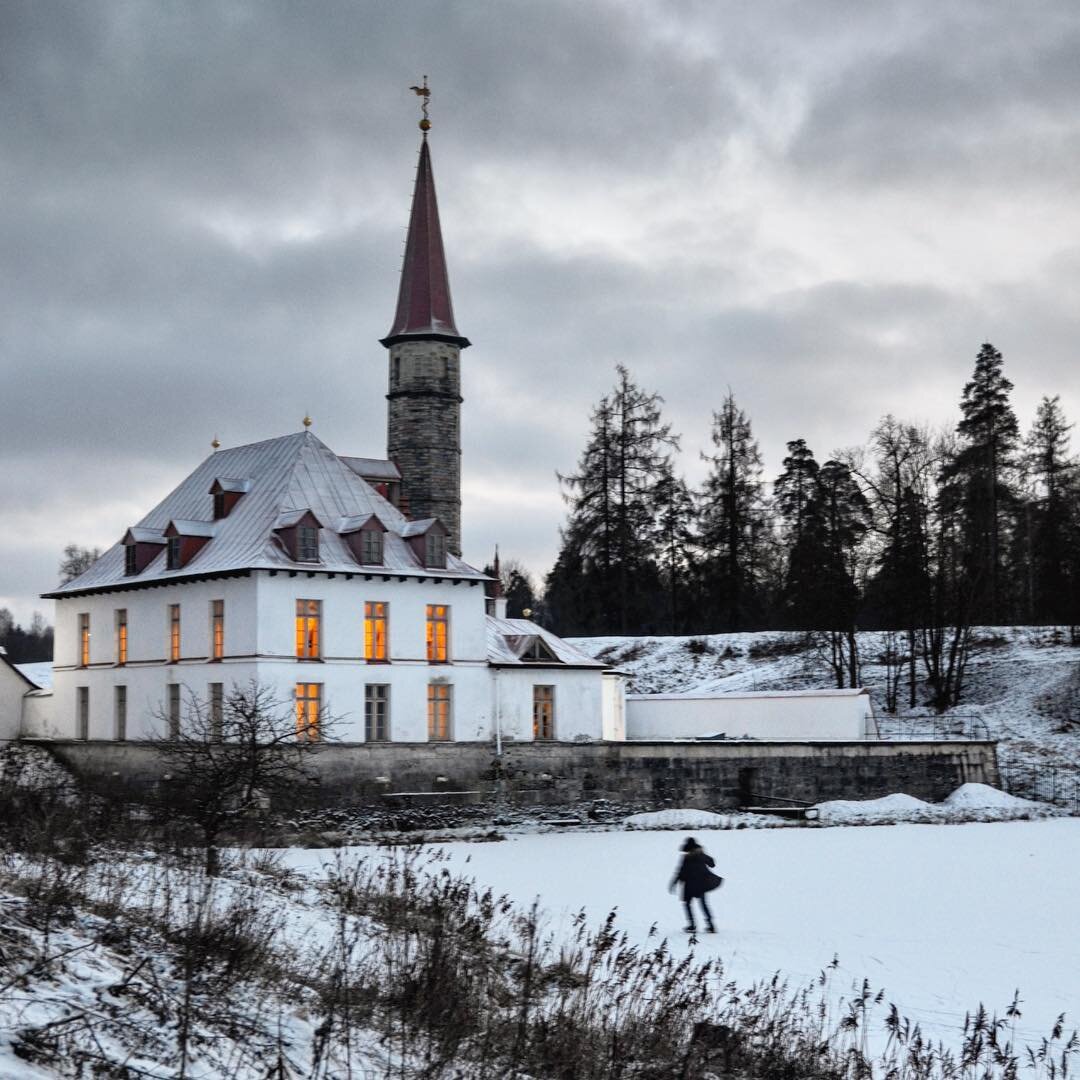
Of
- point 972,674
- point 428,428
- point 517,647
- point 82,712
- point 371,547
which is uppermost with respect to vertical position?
point 428,428

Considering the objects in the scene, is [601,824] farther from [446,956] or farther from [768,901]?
[446,956]

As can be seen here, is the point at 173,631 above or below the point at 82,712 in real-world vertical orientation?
above

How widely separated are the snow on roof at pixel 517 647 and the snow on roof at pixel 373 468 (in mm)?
7100

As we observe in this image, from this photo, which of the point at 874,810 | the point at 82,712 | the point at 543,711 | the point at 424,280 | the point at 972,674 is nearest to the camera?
the point at 874,810

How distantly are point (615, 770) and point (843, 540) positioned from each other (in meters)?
24.4

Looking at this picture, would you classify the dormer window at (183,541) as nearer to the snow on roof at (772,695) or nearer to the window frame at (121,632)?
the window frame at (121,632)

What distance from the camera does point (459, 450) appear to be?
4866cm

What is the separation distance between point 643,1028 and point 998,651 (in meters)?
48.5

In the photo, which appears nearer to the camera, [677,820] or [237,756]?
[237,756]

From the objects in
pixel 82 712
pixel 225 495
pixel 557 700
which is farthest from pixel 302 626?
pixel 82 712

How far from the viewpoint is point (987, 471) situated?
59.8 metres

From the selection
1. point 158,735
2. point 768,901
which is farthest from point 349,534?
point 768,901

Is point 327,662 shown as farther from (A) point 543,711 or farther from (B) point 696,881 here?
(B) point 696,881

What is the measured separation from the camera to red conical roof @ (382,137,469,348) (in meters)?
49.2
